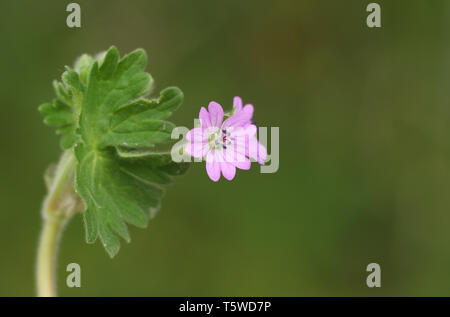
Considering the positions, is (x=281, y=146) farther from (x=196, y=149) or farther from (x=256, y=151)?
(x=196, y=149)

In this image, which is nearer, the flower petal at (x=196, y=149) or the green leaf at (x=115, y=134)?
the flower petal at (x=196, y=149)

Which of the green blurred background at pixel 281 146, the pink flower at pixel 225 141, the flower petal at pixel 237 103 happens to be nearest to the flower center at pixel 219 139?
the pink flower at pixel 225 141

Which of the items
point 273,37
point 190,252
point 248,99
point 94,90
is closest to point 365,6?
point 273,37

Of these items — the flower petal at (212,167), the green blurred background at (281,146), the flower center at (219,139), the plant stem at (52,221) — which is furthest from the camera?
the green blurred background at (281,146)

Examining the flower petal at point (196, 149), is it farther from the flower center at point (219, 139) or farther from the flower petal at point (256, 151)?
the flower petal at point (256, 151)

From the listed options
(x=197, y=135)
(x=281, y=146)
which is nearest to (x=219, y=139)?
(x=197, y=135)

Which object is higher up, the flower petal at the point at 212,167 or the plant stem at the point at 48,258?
the flower petal at the point at 212,167

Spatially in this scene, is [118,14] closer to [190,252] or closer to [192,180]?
[192,180]

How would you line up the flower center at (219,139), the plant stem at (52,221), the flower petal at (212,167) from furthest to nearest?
the plant stem at (52,221), the flower center at (219,139), the flower petal at (212,167)

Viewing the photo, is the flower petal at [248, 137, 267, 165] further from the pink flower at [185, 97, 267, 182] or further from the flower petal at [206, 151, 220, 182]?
the flower petal at [206, 151, 220, 182]
